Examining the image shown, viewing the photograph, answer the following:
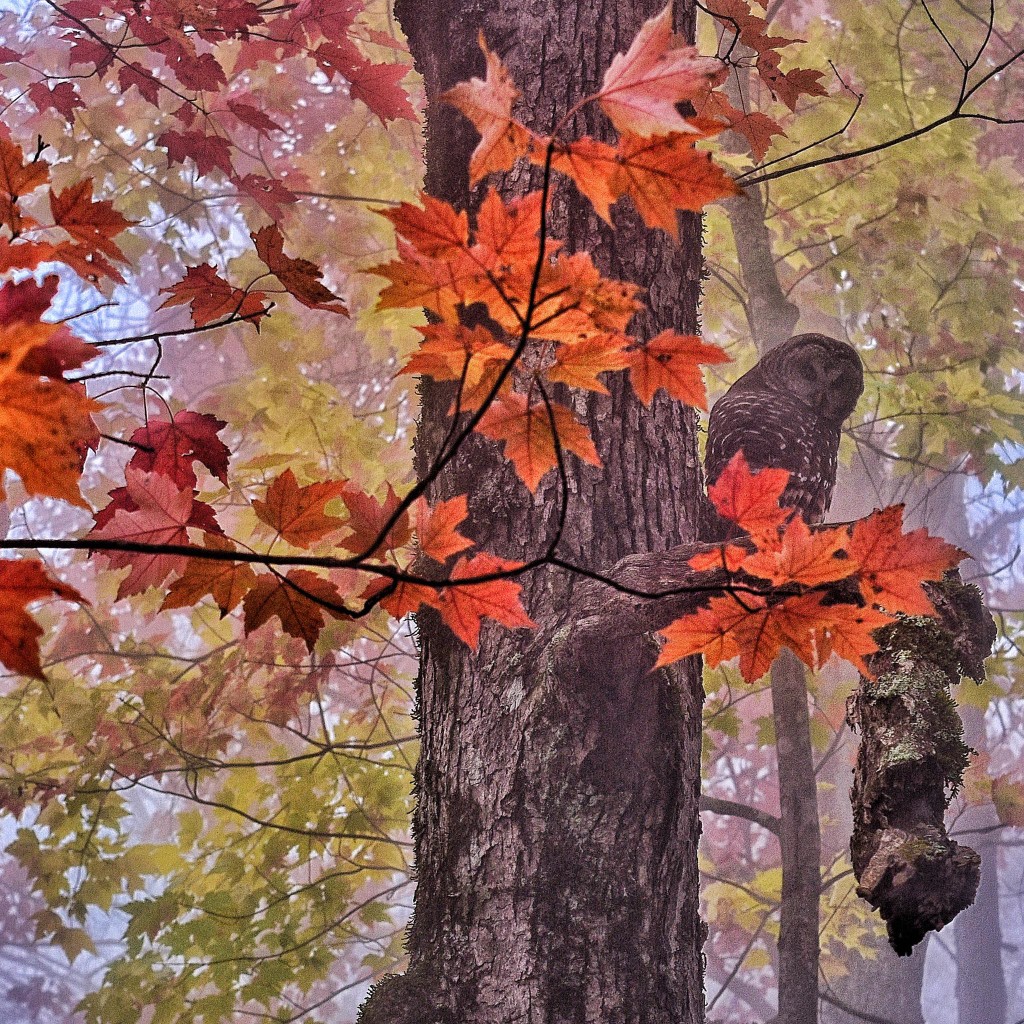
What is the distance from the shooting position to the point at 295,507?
113cm

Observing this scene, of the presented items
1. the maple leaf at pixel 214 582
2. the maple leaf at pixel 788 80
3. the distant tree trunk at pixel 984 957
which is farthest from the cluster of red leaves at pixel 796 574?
the distant tree trunk at pixel 984 957

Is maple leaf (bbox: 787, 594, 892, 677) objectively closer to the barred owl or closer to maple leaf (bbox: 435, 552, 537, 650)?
maple leaf (bbox: 435, 552, 537, 650)

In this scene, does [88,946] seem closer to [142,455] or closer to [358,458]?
[358,458]

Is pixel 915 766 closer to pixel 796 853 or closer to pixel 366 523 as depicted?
pixel 366 523

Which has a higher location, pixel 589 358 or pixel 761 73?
pixel 761 73

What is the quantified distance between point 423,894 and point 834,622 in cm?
99

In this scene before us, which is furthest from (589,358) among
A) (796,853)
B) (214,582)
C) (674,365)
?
(796,853)

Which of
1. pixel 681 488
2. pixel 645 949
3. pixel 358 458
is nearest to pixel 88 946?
pixel 358 458

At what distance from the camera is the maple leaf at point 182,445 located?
1.42 m

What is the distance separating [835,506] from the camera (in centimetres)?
950

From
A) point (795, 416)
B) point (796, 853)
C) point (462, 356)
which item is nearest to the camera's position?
point (462, 356)

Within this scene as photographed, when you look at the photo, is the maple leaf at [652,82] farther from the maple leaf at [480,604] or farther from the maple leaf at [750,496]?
the maple leaf at [480,604]

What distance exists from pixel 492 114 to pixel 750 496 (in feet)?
1.82

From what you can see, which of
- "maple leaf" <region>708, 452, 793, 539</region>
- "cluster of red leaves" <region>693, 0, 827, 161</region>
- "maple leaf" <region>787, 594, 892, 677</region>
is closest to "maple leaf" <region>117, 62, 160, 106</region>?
"cluster of red leaves" <region>693, 0, 827, 161</region>
